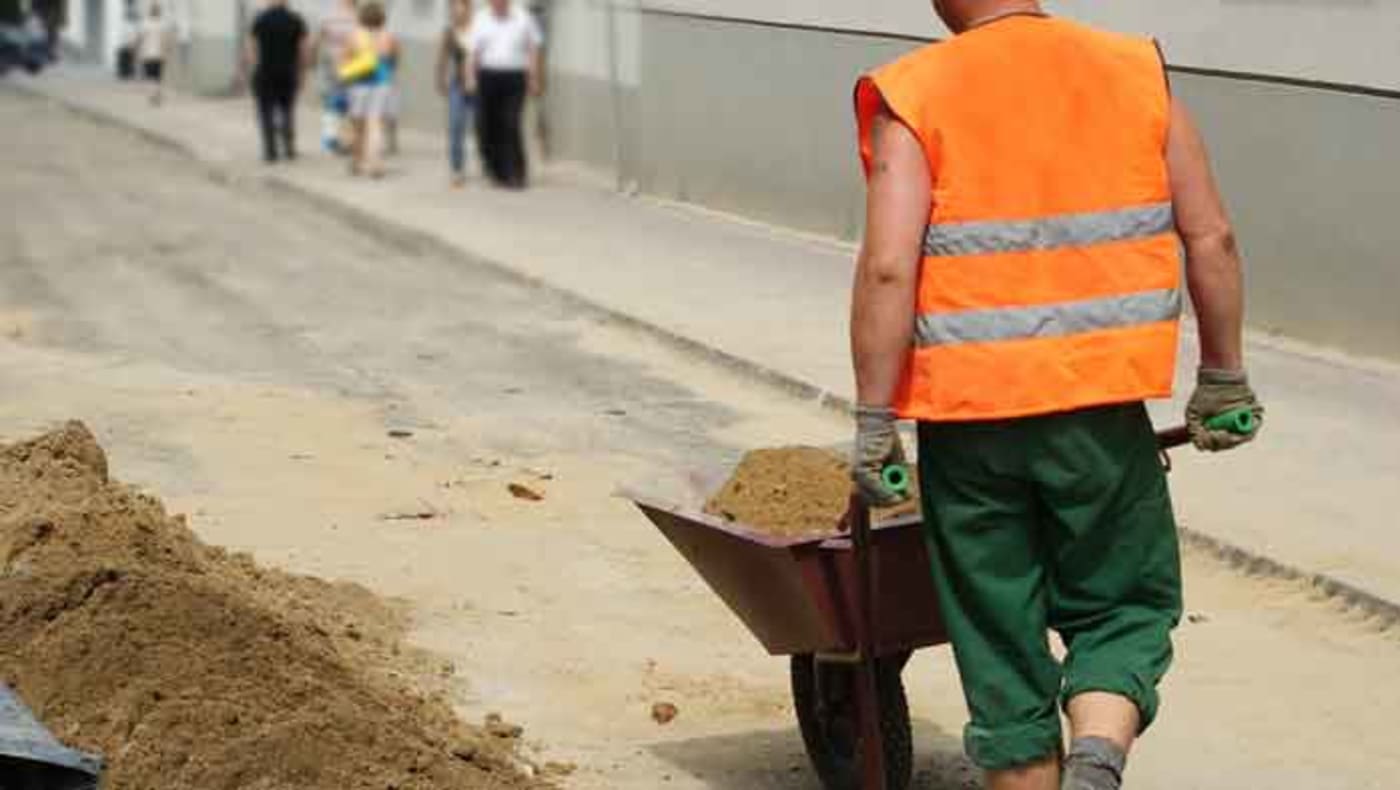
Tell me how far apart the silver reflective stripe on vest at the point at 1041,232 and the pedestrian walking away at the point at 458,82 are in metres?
21.0

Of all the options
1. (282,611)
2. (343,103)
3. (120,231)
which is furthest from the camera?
(343,103)

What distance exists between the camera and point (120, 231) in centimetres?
2206

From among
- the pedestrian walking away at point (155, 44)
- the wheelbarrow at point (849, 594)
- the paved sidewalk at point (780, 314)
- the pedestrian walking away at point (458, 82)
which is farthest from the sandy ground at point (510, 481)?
the pedestrian walking away at point (155, 44)

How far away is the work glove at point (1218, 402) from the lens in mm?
5578

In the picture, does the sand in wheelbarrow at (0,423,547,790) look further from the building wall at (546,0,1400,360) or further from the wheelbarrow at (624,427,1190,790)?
the building wall at (546,0,1400,360)

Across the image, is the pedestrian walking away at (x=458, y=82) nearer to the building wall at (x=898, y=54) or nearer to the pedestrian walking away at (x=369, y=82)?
Answer: the pedestrian walking away at (x=369, y=82)

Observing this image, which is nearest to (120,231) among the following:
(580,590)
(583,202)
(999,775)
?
(583,202)

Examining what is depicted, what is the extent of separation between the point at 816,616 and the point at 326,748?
1.06m

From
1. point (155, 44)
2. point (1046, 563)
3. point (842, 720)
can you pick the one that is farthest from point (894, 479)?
point (155, 44)

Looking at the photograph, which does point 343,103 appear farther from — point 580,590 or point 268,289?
point 580,590

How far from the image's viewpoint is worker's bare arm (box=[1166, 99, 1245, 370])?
17.8ft

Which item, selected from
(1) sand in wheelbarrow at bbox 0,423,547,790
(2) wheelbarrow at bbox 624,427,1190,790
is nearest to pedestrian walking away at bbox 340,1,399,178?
(1) sand in wheelbarrow at bbox 0,423,547,790

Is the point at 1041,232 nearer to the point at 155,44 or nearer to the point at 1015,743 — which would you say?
the point at 1015,743

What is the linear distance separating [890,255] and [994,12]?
487mm
